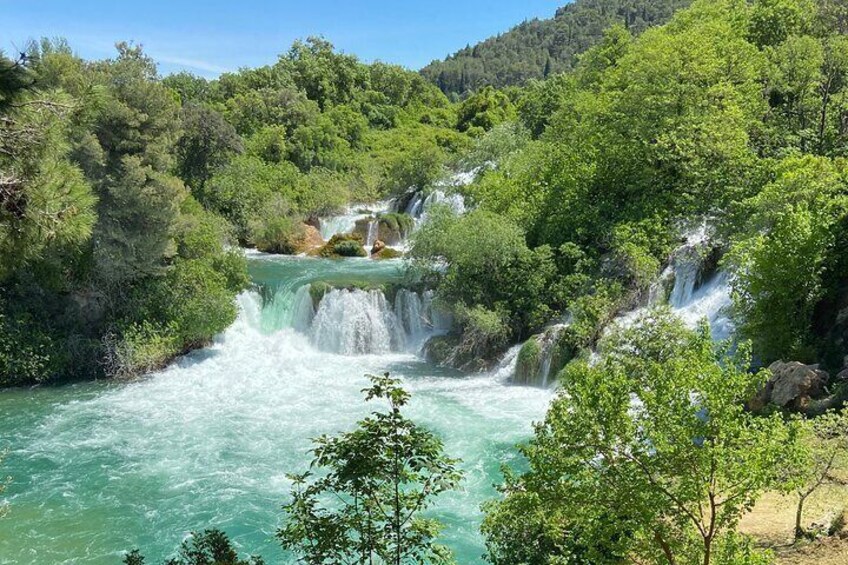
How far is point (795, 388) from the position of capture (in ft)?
39.2

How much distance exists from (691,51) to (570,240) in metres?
7.46

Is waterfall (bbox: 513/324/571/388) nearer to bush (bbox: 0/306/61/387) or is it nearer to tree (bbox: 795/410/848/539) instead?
tree (bbox: 795/410/848/539)

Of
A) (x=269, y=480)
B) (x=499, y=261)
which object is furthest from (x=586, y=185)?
(x=269, y=480)

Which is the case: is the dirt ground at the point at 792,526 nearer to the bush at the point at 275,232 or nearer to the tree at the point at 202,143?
the tree at the point at 202,143

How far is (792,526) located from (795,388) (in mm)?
4042

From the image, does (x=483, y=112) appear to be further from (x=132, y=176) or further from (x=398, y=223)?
(x=132, y=176)

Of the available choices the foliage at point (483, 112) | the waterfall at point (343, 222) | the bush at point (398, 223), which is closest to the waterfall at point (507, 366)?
the bush at point (398, 223)

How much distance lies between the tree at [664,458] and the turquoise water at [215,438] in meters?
5.13

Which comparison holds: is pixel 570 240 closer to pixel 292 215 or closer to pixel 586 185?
pixel 586 185

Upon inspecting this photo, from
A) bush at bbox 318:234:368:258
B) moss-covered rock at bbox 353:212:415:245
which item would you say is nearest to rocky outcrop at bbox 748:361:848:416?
bush at bbox 318:234:368:258

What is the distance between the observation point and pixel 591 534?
6.00 meters

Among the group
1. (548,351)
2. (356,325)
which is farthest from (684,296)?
(356,325)

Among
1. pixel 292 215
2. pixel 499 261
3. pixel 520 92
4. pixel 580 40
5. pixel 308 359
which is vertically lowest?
pixel 308 359

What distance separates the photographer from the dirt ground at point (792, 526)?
7617 mm
